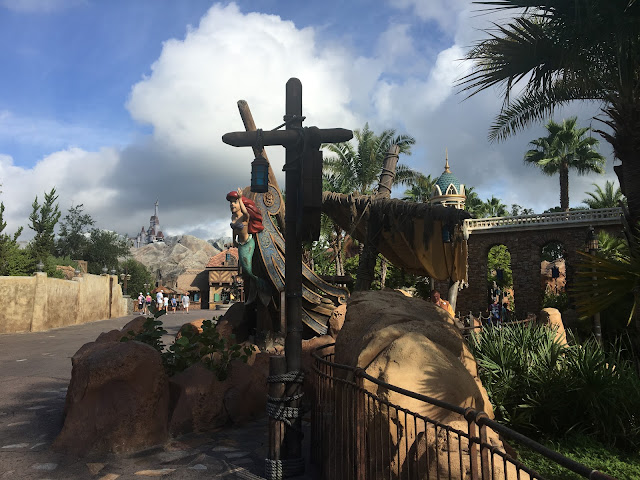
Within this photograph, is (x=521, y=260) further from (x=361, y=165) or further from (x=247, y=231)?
(x=247, y=231)

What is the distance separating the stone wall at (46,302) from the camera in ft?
62.8

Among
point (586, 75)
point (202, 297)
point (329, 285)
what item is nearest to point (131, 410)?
Answer: point (329, 285)

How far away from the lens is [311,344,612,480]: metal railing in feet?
7.92

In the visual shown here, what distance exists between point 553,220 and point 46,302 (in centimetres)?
2660

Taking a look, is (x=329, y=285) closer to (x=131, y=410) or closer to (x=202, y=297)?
(x=131, y=410)

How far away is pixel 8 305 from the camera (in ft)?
62.6

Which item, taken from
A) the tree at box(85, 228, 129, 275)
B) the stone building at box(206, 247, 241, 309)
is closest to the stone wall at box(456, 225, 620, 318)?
the stone building at box(206, 247, 241, 309)

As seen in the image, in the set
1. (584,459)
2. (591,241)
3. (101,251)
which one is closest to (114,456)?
(584,459)

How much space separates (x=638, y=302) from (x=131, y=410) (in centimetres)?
546

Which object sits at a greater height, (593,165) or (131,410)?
(593,165)

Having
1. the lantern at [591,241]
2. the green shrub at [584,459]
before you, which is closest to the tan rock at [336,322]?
the green shrub at [584,459]

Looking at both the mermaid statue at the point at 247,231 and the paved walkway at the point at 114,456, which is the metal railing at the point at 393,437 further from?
the mermaid statue at the point at 247,231

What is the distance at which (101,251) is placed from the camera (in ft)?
175

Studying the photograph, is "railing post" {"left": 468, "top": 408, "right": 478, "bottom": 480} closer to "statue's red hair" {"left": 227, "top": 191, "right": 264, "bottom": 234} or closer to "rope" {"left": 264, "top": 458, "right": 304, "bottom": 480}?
"rope" {"left": 264, "top": 458, "right": 304, "bottom": 480}
